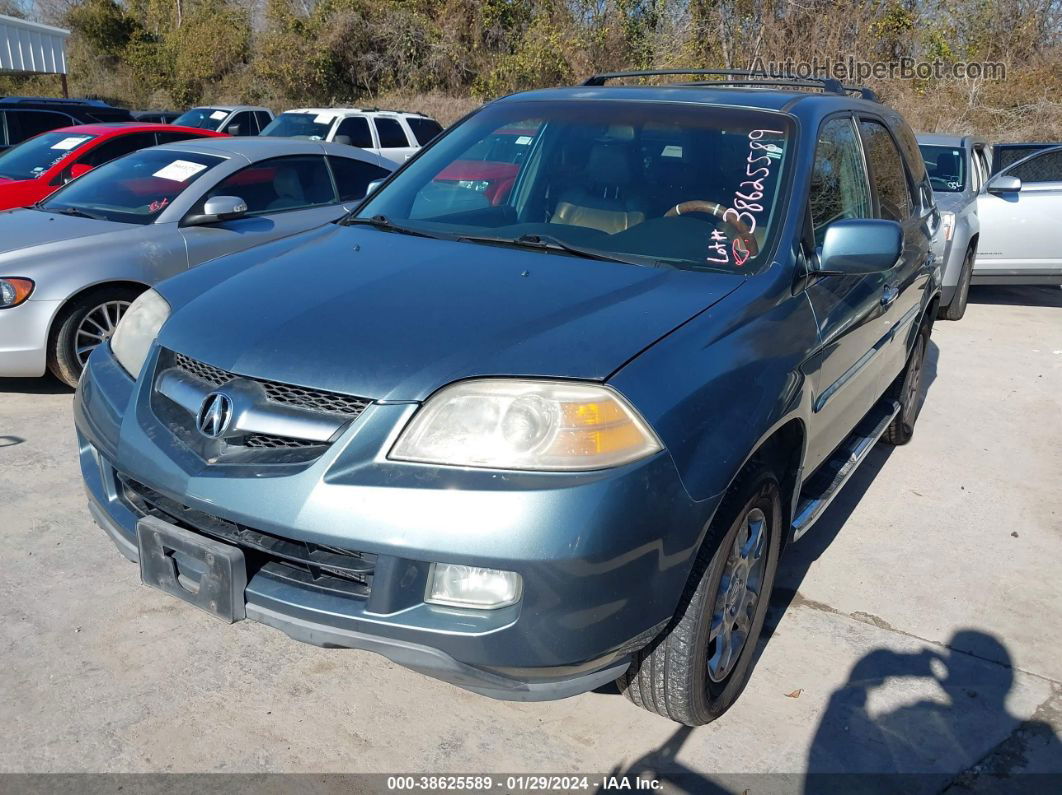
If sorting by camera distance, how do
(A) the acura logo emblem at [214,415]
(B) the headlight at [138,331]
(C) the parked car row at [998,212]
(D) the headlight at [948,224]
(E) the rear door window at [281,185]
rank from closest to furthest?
(A) the acura logo emblem at [214,415] → (B) the headlight at [138,331] → (E) the rear door window at [281,185] → (D) the headlight at [948,224] → (C) the parked car row at [998,212]

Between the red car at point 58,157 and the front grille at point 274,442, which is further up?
the front grille at point 274,442

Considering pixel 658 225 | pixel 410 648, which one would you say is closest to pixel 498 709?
pixel 410 648

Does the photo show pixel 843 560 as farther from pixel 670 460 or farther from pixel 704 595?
pixel 670 460

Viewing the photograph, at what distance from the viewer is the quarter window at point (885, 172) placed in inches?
164

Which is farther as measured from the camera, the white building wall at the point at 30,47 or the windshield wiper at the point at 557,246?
the white building wall at the point at 30,47

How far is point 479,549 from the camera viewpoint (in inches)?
86.4

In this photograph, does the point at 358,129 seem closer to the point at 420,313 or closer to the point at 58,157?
the point at 58,157

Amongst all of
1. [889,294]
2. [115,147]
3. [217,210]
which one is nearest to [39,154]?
[115,147]

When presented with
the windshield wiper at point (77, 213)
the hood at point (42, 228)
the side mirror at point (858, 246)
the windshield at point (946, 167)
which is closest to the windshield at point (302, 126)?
the windshield wiper at point (77, 213)

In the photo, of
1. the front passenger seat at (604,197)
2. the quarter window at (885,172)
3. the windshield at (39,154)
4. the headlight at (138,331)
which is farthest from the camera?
the windshield at (39,154)

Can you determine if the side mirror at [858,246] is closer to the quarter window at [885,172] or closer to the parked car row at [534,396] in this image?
the parked car row at [534,396]

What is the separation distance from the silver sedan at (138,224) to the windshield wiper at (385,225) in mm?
2145

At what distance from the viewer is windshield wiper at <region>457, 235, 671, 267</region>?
313cm

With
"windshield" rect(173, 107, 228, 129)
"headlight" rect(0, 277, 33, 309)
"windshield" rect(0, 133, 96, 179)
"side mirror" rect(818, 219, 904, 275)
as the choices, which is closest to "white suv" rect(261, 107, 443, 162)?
"windshield" rect(173, 107, 228, 129)
